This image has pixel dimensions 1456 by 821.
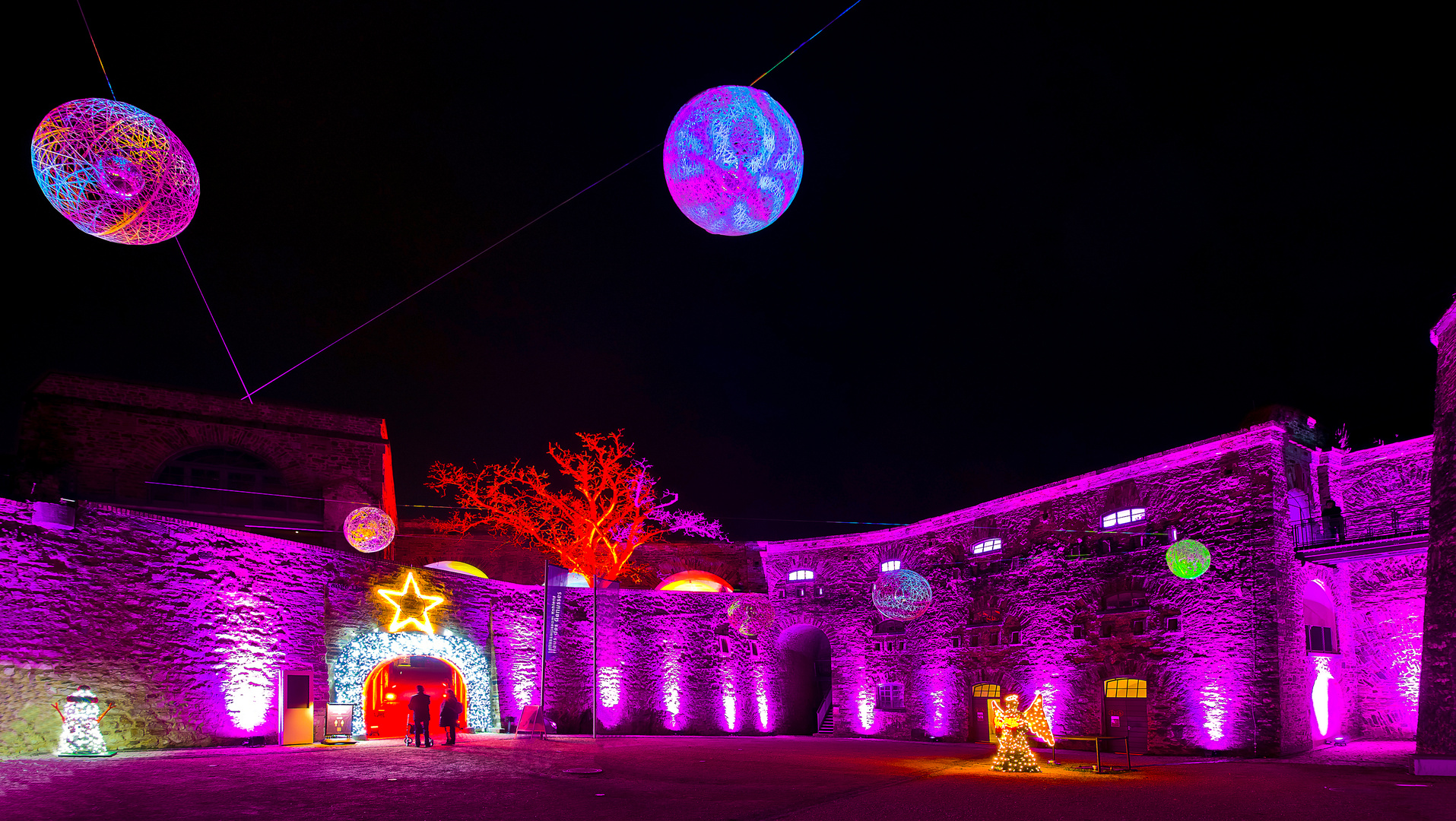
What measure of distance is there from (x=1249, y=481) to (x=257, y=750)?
1945 centimetres

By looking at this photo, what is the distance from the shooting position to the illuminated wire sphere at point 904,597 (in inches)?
740

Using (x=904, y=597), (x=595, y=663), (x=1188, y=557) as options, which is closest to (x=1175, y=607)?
(x=1188, y=557)

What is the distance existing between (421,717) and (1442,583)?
56.9 feet

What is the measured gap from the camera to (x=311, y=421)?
24891 millimetres

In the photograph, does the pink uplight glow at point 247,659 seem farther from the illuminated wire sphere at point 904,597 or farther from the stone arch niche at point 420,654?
the illuminated wire sphere at point 904,597

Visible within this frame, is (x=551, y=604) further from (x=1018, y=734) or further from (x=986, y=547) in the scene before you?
(x=986, y=547)

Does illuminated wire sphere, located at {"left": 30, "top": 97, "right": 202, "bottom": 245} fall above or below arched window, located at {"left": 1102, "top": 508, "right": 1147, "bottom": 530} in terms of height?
above

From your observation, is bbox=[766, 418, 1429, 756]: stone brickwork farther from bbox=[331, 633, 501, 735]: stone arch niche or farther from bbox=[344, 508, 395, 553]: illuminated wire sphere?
bbox=[344, 508, 395, 553]: illuminated wire sphere

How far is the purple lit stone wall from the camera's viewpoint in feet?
45.6

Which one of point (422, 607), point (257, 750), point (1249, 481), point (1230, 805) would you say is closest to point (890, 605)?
point (1249, 481)

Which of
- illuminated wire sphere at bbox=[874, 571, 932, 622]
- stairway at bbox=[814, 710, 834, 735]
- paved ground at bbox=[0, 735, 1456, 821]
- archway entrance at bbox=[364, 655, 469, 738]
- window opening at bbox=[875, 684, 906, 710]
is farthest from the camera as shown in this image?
stairway at bbox=[814, 710, 834, 735]

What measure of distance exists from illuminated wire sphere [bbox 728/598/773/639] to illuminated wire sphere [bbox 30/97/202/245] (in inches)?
832

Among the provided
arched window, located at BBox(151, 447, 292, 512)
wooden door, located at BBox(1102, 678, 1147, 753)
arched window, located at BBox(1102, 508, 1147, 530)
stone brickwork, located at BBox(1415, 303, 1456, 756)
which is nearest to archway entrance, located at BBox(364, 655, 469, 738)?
arched window, located at BBox(151, 447, 292, 512)

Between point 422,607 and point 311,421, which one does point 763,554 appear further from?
point 311,421
